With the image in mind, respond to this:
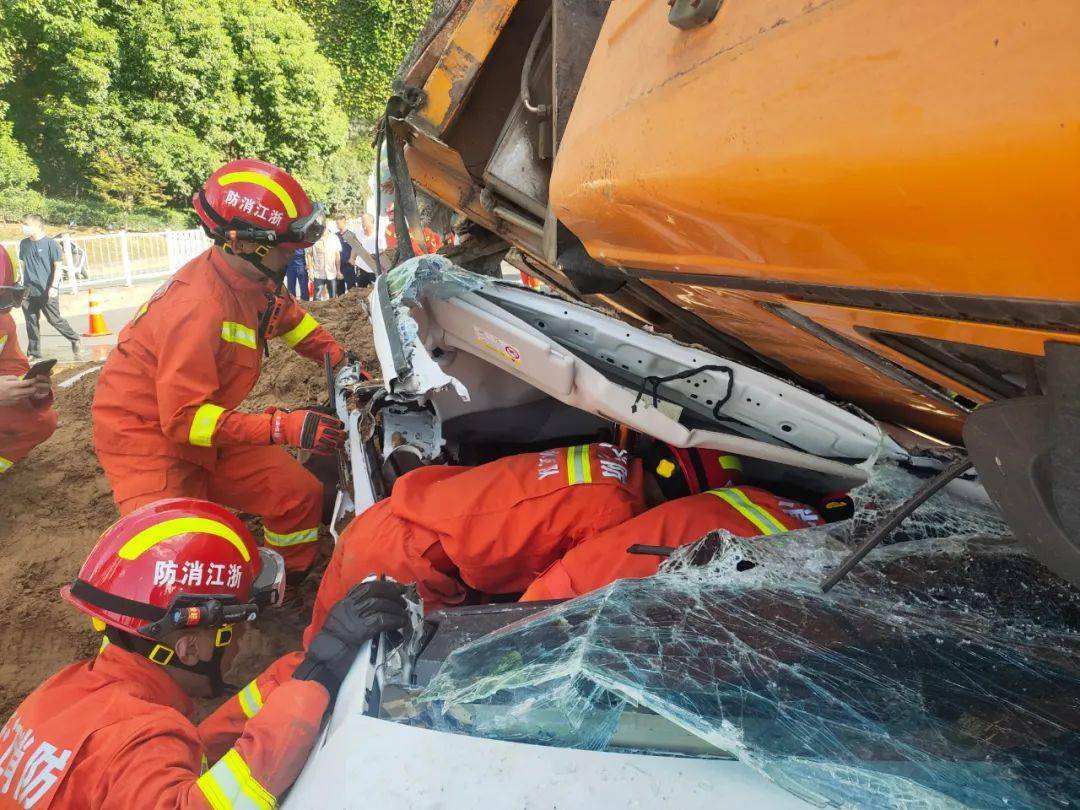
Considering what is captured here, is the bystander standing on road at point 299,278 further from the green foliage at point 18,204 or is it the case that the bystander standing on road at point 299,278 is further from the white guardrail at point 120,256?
the green foliage at point 18,204

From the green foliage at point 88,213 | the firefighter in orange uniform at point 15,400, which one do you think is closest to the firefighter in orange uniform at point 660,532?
the firefighter in orange uniform at point 15,400

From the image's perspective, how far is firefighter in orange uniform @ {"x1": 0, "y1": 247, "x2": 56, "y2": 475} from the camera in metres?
4.20

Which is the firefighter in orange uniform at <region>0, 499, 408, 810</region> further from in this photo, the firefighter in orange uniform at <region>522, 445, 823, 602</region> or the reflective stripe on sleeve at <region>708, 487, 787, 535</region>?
the reflective stripe on sleeve at <region>708, 487, 787, 535</region>

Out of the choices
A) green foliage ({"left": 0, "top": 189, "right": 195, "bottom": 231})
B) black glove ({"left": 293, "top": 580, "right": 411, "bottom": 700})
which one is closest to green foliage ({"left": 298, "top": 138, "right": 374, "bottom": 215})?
green foliage ({"left": 0, "top": 189, "right": 195, "bottom": 231})

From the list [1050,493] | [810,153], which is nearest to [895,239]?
[810,153]

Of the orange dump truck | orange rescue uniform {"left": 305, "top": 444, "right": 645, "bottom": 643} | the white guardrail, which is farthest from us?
the white guardrail

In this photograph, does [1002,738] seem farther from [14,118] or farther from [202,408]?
[14,118]

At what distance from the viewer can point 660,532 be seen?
1.96 meters

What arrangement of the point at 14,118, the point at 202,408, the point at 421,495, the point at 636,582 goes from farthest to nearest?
the point at 14,118 → the point at 202,408 → the point at 421,495 → the point at 636,582

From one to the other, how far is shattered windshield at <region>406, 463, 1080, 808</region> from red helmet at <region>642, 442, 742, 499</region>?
0.82 metres

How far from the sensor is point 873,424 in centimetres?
196

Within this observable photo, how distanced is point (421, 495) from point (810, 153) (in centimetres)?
177

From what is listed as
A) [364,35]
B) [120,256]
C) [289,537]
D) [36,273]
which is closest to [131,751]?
[289,537]

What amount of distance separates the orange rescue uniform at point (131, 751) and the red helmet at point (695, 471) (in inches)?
52.1
